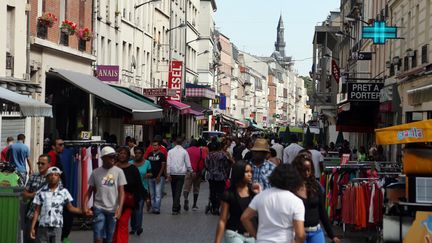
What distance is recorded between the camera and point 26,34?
26688 millimetres

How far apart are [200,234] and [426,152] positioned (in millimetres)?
6166

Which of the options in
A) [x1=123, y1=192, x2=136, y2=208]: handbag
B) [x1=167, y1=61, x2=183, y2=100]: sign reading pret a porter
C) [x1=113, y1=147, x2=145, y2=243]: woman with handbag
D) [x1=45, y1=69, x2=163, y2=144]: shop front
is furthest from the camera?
[x1=167, y1=61, x2=183, y2=100]: sign reading pret a porter

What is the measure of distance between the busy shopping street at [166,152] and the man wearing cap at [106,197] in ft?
0.05

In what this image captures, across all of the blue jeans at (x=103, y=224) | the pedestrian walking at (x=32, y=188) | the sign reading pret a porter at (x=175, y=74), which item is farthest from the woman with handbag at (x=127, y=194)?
the sign reading pret a porter at (x=175, y=74)

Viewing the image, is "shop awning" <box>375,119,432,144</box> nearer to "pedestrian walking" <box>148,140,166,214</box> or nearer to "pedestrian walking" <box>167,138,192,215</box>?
"pedestrian walking" <box>167,138,192,215</box>

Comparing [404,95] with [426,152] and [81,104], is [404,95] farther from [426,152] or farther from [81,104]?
[426,152]

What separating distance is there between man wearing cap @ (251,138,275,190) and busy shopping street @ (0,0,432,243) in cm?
2

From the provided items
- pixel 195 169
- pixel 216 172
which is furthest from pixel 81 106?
pixel 216 172

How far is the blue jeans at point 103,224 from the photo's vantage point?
→ 1305 centimetres

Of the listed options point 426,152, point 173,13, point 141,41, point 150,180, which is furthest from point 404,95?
point 173,13

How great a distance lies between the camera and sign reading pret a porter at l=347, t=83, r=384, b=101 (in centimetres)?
3347

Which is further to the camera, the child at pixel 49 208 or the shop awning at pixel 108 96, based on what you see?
the shop awning at pixel 108 96

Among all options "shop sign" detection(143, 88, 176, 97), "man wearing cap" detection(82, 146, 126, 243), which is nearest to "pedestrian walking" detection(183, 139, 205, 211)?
"man wearing cap" detection(82, 146, 126, 243)

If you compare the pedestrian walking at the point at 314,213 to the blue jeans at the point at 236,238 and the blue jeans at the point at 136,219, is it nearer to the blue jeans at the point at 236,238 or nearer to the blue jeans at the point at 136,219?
the blue jeans at the point at 236,238
